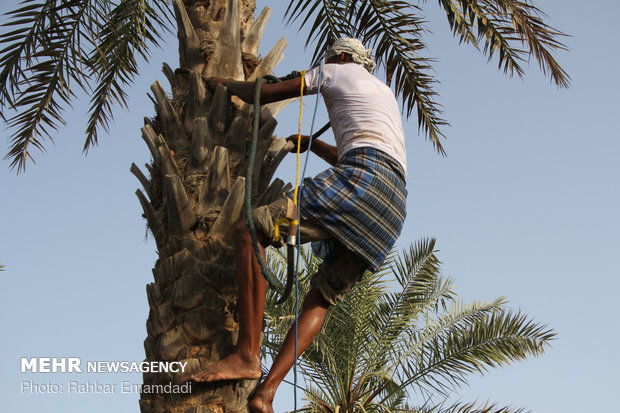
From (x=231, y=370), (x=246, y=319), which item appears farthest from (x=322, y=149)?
(x=231, y=370)

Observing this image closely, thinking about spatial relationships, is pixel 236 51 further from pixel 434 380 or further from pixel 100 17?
pixel 434 380

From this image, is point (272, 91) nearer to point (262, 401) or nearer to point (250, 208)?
point (250, 208)

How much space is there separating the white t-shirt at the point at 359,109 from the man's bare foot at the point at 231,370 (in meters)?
1.23

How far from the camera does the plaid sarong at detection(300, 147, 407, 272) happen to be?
3.67m

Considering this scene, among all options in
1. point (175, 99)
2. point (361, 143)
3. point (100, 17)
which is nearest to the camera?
point (361, 143)

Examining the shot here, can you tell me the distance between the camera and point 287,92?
4.13 metres

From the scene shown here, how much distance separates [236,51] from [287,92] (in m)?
0.64

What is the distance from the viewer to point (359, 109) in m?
3.98

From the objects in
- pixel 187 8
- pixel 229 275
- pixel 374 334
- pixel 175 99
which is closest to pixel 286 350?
pixel 229 275

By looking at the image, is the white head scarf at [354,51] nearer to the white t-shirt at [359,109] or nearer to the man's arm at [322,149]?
the white t-shirt at [359,109]

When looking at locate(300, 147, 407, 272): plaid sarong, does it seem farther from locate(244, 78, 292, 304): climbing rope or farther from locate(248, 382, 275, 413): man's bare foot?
locate(248, 382, 275, 413): man's bare foot

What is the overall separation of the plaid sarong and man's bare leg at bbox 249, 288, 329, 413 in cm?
36

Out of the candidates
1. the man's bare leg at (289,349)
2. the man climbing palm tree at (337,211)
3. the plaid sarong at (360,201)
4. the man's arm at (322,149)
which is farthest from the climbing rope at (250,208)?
the man's arm at (322,149)

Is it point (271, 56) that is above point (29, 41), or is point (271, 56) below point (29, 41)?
below
